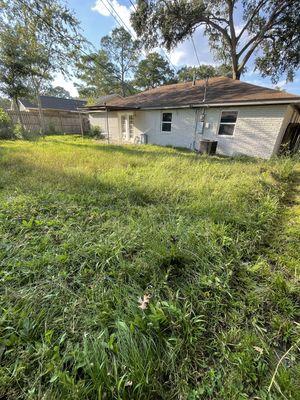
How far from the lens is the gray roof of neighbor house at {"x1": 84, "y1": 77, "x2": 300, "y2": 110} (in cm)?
741

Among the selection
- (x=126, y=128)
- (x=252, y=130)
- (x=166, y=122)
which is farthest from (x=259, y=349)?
(x=126, y=128)

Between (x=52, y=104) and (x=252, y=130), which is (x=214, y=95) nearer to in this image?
(x=252, y=130)

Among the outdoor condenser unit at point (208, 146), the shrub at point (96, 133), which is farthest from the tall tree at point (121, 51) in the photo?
the outdoor condenser unit at point (208, 146)

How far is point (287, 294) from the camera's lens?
1.71m

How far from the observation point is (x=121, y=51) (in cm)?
2816

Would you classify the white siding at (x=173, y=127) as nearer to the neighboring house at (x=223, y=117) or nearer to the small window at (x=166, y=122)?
the neighboring house at (x=223, y=117)

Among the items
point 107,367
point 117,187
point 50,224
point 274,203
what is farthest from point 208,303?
point 117,187

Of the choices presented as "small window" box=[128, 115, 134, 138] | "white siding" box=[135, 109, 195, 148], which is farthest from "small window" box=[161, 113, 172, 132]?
"small window" box=[128, 115, 134, 138]

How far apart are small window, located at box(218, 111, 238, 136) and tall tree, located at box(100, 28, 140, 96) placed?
80.2ft

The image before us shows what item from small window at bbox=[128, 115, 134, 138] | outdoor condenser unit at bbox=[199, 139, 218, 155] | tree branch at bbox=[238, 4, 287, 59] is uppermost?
tree branch at bbox=[238, 4, 287, 59]

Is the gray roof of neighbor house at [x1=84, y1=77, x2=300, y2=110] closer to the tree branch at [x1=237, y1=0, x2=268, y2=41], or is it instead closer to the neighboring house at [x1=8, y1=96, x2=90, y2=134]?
the tree branch at [x1=237, y1=0, x2=268, y2=41]

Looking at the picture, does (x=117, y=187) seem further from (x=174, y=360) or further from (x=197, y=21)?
(x=197, y=21)

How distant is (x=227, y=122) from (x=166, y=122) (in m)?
3.74

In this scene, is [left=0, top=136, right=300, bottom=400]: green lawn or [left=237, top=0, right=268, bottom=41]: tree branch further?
[left=237, top=0, right=268, bottom=41]: tree branch
